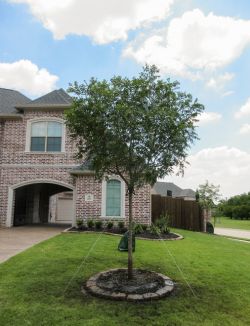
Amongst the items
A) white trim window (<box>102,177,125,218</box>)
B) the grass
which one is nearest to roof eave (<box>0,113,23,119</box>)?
white trim window (<box>102,177,125,218</box>)

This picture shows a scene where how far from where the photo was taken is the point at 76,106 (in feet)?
21.9

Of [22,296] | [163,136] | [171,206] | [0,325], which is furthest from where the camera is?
[171,206]

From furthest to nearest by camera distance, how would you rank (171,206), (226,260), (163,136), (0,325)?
(171,206), (226,260), (163,136), (0,325)

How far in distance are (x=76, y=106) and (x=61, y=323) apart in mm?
4095

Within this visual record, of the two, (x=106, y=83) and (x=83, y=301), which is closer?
(x=83, y=301)

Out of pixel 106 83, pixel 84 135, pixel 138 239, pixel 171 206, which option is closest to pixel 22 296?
pixel 84 135

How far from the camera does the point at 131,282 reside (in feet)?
21.8

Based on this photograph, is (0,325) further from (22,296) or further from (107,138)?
(107,138)

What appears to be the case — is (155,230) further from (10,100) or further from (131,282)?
(10,100)

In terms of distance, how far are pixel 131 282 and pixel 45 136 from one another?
12079mm

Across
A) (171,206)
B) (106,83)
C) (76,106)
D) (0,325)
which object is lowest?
(0,325)

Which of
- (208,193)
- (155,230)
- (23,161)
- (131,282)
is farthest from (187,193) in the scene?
(131,282)

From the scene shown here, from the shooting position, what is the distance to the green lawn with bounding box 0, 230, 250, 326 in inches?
196

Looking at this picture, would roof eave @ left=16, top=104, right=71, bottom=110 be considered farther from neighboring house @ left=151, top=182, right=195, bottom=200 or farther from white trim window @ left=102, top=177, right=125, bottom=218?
neighboring house @ left=151, top=182, right=195, bottom=200
